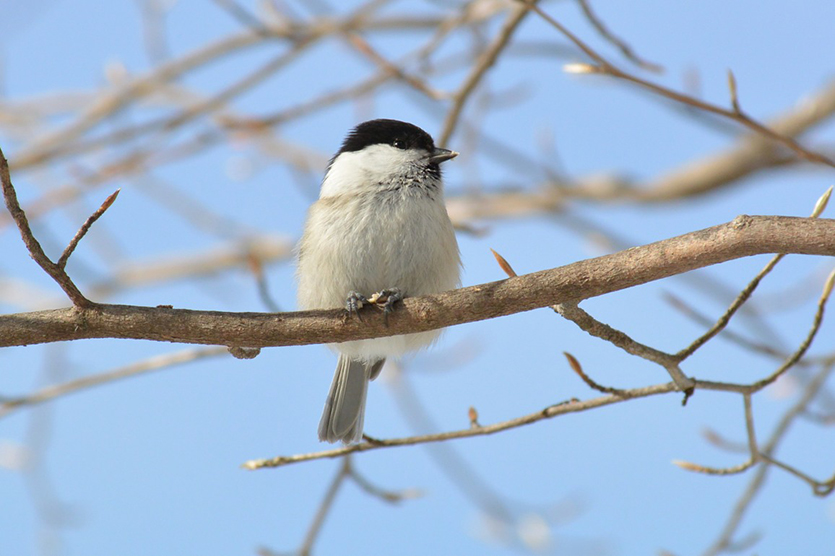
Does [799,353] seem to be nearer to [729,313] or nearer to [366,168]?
[729,313]

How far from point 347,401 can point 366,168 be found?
98 centimetres

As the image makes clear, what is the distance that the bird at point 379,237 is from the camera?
9.05 ft

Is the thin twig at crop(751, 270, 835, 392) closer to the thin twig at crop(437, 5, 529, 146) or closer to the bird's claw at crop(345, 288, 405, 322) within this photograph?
the bird's claw at crop(345, 288, 405, 322)

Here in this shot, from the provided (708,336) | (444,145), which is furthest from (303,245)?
(708,336)

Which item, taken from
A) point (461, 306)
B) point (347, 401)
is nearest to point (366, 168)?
point (347, 401)

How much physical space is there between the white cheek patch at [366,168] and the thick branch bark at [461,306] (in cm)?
81

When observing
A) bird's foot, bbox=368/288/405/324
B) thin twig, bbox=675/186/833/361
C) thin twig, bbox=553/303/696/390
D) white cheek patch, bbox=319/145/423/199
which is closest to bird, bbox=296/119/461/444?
white cheek patch, bbox=319/145/423/199

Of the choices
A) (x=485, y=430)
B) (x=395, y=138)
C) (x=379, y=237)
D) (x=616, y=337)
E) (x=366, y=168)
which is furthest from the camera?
(x=395, y=138)

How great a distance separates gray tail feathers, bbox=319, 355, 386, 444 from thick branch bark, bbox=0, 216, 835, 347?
3.38 feet

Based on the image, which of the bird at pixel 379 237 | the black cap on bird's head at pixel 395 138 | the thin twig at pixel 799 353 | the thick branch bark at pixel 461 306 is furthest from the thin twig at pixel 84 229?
the thin twig at pixel 799 353

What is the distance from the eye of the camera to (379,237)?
2.74m

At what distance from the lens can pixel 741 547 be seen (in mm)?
2715

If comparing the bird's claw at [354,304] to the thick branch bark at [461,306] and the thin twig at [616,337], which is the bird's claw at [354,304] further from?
the thin twig at [616,337]

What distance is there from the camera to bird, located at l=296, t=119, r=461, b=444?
276 centimetres
